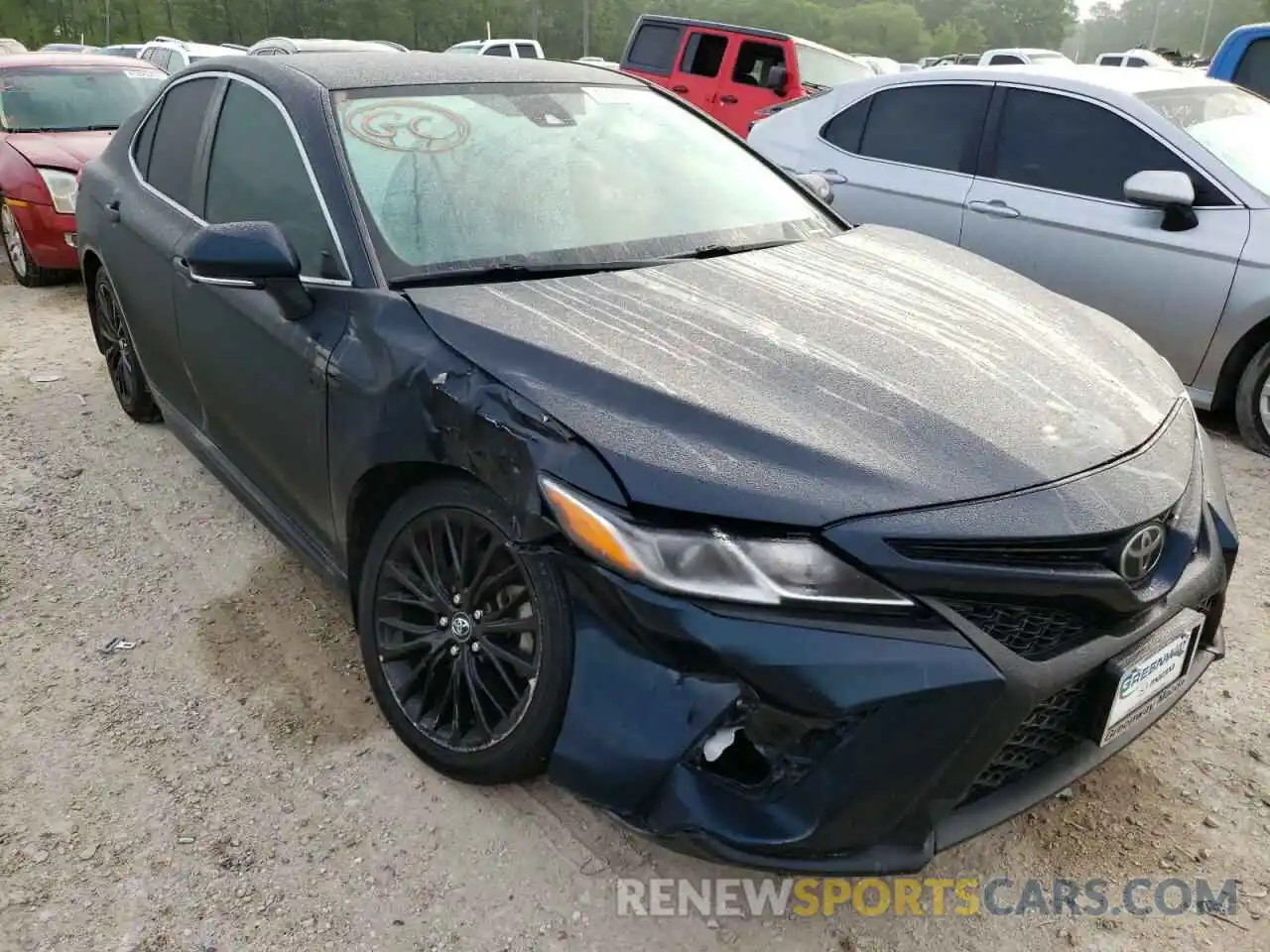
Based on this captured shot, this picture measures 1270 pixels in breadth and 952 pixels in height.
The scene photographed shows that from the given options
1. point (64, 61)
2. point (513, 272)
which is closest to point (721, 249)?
point (513, 272)

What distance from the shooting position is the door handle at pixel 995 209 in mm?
4726

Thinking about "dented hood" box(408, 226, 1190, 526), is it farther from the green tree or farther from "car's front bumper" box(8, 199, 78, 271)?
the green tree

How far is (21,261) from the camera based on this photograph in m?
6.91

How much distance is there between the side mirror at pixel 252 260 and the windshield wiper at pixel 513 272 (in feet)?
0.90

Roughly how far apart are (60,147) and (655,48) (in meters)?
8.02

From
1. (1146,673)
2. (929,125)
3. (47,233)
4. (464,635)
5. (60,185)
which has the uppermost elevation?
(929,125)

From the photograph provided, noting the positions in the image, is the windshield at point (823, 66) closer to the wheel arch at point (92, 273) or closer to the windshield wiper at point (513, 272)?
the wheel arch at point (92, 273)

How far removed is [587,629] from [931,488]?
2.22 feet

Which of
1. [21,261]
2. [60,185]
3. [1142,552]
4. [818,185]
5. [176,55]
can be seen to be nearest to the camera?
[1142,552]

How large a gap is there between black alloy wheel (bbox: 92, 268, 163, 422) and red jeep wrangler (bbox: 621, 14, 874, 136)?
9.16 metres

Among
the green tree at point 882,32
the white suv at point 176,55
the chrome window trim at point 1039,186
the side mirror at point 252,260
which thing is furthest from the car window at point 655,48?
the green tree at point 882,32

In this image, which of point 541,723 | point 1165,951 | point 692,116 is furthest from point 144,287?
point 1165,951

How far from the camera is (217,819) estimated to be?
227 centimetres

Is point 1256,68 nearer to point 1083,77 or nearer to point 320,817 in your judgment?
point 1083,77
